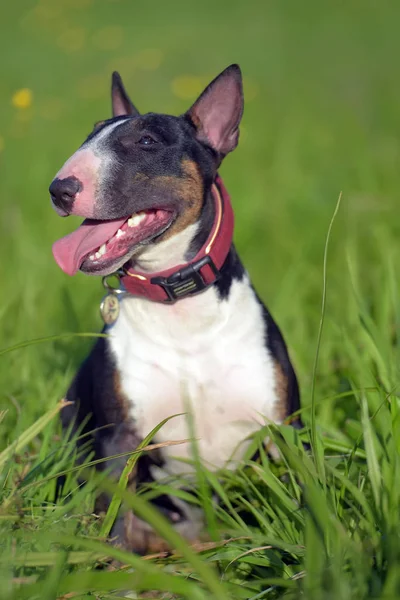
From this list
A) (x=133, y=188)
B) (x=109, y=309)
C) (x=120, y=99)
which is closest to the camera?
(x=133, y=188)

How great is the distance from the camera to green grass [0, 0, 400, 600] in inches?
94.8

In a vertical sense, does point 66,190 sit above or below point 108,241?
above

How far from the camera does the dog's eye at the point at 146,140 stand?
3.32m

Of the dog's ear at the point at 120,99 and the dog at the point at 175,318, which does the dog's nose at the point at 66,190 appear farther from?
the dog's ear at the point at 120,99

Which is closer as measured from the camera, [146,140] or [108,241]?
[108,241]

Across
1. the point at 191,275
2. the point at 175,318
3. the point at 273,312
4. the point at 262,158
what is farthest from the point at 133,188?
the point at 262,158

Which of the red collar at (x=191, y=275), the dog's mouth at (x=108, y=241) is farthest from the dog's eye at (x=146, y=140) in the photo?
the red collar at (x=191, y=275)

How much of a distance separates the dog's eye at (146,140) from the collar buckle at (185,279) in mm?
461

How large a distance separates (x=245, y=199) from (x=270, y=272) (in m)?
1.27

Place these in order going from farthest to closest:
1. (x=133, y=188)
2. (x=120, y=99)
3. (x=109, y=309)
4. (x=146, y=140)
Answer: (x=120, y=99)
(x=109, y=309)
(x=146, y=140)
(x=133, y=188)

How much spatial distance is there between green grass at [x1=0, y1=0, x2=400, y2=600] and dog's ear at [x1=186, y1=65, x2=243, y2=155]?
0.72 m

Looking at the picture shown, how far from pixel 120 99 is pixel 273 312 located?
1573 millimetres

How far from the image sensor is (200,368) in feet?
11.2

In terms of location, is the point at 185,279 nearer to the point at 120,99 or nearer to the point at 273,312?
the point at 120,99
